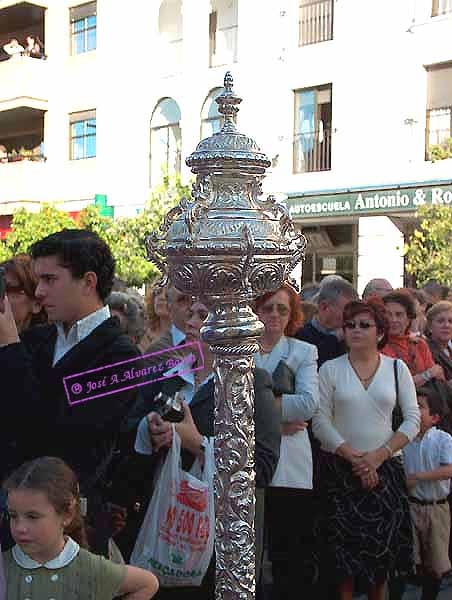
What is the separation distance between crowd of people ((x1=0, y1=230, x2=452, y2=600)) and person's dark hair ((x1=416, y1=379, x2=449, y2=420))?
Result: 0.04 ft

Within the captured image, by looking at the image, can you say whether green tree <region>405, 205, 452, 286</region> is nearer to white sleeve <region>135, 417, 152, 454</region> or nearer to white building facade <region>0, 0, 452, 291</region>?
white building facade <region>0, 0, 452, 291</region>

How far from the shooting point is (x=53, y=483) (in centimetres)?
247

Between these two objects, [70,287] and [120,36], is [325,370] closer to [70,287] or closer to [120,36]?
[70,287]

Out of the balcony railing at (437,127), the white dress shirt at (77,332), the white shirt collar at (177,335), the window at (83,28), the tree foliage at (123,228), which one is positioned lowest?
the white shirt collar at (177,335)

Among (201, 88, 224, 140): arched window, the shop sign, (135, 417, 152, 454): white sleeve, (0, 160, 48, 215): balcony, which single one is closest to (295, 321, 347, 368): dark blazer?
(135, 417, 152, 454): white sleeve

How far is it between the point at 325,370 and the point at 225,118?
8.62 feet

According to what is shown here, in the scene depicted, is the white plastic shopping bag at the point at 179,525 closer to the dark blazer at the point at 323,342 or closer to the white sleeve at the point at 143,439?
the white sleeve at the point at 143,439

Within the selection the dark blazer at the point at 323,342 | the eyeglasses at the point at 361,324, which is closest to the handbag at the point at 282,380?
the eyeglasses at the point at 361,324

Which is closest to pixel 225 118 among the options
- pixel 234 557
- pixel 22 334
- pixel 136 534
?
pixel 234 557

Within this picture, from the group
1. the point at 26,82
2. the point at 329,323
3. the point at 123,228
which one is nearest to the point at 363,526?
the point at 329,323

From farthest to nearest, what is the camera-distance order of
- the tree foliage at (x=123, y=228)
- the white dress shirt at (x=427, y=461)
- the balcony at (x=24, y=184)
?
1. the balcony at (x=24, y=184)
2. the tree foliage at (x=123, y=228)
3. the white dress shirt at (x=427, y=461)

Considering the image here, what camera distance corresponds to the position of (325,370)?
4480mm

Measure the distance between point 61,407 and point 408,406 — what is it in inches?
88.8

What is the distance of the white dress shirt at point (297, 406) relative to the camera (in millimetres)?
4137
